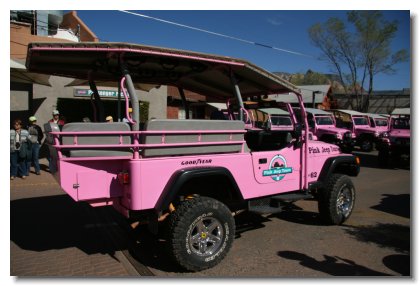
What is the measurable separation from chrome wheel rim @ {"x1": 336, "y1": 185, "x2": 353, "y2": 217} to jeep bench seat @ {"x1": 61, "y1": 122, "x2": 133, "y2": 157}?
3489mm

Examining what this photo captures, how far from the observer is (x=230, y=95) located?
5828 mm

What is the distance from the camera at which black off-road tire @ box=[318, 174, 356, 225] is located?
5.22 metres

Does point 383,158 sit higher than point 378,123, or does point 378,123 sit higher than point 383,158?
point 378,123

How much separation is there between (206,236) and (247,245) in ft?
3.21

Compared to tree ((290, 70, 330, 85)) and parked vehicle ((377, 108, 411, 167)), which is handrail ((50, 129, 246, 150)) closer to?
parked vehicle ((377, 108, 411, 167))

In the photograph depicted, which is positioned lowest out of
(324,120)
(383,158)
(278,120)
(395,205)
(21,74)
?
(395,205)

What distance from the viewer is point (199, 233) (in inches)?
148

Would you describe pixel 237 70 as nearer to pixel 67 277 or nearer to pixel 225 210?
pixel 225 210

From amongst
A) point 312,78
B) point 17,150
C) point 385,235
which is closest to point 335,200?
point 385,235

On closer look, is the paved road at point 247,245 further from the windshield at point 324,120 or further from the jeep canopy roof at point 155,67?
the windshield at point 324,120

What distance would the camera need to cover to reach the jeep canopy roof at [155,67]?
340cm

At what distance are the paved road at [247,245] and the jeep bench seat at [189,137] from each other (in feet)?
4.24

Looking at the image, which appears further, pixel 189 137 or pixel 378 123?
pixel 378 123

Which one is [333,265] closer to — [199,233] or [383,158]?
[199,233]
